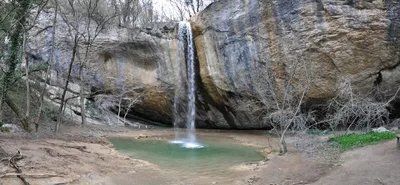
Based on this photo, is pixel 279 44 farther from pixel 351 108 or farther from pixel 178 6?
pixel 178 6

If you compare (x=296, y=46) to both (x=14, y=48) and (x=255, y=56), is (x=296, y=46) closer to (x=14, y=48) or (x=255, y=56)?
(x=255, y=56)

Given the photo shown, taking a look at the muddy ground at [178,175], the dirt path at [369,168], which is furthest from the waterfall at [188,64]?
the dirt path at [369,168]

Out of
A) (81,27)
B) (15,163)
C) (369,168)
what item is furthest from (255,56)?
(15,163)

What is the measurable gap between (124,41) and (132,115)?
5890 mm

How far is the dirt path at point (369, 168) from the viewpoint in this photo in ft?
26.3

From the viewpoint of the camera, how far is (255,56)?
20.7 metres

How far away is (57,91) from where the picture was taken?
2444 cm

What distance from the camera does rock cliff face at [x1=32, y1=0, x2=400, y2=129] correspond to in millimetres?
18297

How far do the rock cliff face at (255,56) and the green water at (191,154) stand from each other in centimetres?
440

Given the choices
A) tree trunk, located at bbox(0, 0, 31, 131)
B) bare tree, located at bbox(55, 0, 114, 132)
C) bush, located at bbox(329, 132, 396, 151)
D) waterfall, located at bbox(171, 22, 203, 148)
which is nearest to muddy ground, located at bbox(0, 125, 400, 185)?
bush, located at bbox(329, 132, 396, 151)

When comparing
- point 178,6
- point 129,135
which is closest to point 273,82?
point 129,135

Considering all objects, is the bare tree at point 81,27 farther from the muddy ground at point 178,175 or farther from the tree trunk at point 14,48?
the muddy ground at point 178,175

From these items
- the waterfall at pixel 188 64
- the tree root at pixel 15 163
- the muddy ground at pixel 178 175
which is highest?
the waterfall at pixel 188 64

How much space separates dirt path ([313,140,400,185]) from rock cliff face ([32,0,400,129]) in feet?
17.5
